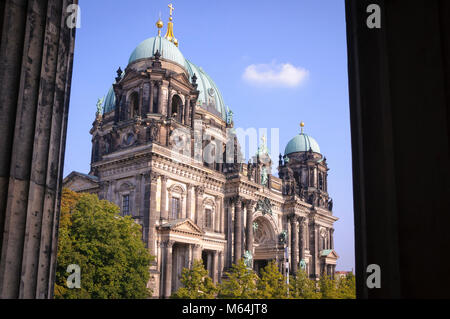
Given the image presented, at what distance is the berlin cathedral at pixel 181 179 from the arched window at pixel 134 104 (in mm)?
105

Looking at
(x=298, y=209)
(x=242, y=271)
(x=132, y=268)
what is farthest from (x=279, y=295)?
(x=298, y=209)

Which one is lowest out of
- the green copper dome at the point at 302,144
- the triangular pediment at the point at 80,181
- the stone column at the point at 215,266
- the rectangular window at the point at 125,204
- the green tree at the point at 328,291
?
the green tree at the point at 328,291

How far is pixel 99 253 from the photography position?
2925 centimetres

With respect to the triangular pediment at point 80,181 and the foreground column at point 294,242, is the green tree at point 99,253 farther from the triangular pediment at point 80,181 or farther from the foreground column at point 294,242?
the foreground column at point 294,242

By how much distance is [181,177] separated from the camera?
4275 centimetres

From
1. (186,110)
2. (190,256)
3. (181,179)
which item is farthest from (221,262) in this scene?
(186,110)

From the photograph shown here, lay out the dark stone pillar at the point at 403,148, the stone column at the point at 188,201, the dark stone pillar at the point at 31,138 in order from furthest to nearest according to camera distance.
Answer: the stone column at the point at 188,201
the dark stone pillar at the point at 31,138
the dark stone pillar at the point at 403,148

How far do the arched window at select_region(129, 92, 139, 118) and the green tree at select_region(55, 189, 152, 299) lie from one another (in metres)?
14.6

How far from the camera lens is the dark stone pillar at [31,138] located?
5.68m

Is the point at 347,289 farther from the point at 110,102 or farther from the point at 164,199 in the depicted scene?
the point at 110,102

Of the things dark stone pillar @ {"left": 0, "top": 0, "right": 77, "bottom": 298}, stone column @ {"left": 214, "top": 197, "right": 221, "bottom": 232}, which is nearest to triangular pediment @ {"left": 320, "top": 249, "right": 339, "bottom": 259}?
stone column @ {"left": 214, "top": 197, "right": 221, "bottom": 232}

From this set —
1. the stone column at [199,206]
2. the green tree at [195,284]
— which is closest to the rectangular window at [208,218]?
the stone column at [199,206]

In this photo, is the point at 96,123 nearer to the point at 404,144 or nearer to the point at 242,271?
the point at 242,271
